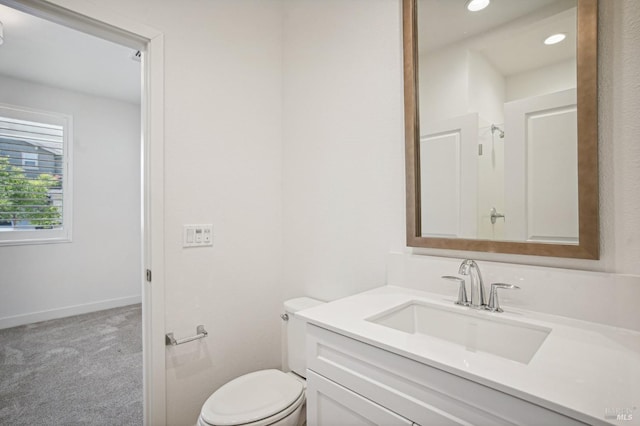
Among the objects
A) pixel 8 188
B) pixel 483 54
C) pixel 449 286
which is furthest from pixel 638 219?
pixel 8 188

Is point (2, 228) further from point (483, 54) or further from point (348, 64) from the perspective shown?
point (483, 54)

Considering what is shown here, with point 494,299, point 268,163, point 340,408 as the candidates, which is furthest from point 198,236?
point 494,299

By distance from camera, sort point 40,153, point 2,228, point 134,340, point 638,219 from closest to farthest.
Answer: point 638,219, point 134,340, point 2,228, point 40,153

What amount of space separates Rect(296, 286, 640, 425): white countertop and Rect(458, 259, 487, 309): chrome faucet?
0.05 meters

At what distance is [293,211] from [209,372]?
3.18 ft

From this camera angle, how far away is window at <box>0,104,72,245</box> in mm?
3035

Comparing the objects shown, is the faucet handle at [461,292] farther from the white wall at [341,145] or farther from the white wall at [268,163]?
the white wall at [341,145]

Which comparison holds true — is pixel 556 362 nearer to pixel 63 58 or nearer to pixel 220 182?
pixel 220 182

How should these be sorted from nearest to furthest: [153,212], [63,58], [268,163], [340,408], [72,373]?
1. [340,408]
2. [153,212]
3. [268,163]
4. [72,373]
5. [63,58]

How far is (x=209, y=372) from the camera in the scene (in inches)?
61.3

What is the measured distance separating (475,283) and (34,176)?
4201 mm

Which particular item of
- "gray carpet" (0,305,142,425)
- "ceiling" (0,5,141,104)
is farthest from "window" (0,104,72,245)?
"gray carpet" (0,305,142,425)

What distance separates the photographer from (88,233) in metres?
3.49

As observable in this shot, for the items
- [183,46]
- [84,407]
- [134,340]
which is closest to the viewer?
[183,46]
